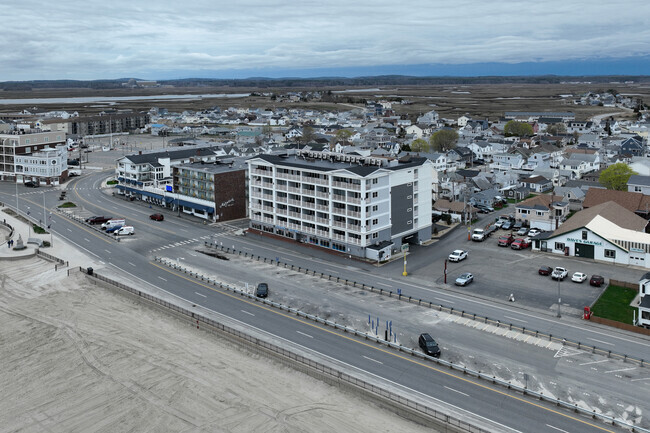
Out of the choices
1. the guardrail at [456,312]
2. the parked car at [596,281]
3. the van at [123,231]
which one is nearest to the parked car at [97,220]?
the van at [123,231]

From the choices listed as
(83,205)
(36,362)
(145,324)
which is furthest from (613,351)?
(83,205)

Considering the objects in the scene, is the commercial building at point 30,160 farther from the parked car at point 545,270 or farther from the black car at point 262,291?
the parked car at point 545,270

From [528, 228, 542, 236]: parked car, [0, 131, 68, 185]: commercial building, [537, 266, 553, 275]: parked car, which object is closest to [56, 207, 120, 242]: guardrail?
[0, 131, 68, 185]: commercial building

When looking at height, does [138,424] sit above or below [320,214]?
below

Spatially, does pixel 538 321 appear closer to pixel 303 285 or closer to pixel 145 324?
pixel 303 285

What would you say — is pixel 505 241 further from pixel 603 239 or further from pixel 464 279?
pixel 464 279

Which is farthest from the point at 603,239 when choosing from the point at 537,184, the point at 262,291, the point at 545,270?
the point at 537,184

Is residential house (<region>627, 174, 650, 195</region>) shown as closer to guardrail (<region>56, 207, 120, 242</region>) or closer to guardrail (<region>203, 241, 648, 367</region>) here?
guardrail (<region>203, 241, 648, 367</region>)
